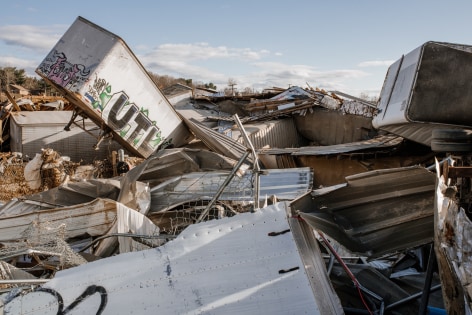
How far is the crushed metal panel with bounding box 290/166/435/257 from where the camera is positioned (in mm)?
3695

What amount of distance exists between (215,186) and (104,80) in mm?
5344

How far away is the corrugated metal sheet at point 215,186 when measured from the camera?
712 cm

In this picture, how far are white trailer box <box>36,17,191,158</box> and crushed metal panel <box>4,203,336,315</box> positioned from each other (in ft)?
28.3

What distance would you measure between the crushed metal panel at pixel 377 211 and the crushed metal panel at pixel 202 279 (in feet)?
1.72

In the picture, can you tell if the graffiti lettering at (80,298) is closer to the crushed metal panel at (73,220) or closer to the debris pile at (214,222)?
the debris pile at (214,222)

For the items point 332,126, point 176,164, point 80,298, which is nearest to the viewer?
point 80,298

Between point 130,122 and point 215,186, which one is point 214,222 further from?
point 130,122

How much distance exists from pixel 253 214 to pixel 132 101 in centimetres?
903

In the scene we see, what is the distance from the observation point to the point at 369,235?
13.1 ft

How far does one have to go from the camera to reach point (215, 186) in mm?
7395

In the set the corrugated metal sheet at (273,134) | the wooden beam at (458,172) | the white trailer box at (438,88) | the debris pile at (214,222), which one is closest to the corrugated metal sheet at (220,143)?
the debris pile at (214,222)

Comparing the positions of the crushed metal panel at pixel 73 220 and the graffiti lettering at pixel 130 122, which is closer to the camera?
the crushed metal panel at pixel 73 220

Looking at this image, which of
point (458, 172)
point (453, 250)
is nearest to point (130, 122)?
point (458, 172)

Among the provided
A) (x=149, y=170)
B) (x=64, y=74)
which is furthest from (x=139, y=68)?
(x=149, y=170)
